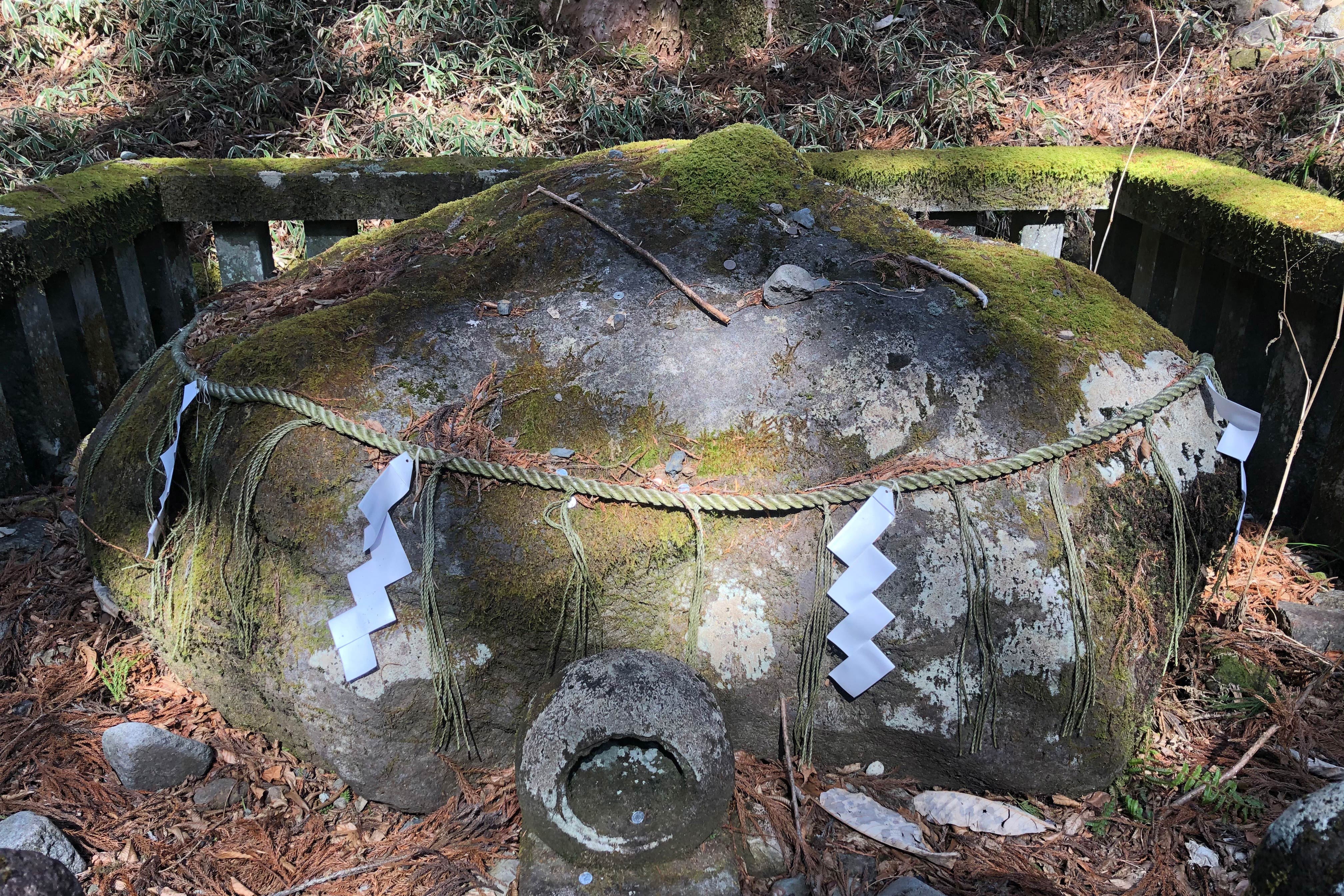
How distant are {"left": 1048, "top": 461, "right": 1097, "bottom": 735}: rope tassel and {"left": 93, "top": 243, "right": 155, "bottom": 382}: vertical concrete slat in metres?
3.95

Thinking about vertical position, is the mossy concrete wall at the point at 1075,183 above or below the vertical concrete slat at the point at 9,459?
above

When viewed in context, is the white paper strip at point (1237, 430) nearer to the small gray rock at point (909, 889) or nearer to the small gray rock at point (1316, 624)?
the small gray rock at point (1316, 624)

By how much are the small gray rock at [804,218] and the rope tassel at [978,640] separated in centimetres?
110

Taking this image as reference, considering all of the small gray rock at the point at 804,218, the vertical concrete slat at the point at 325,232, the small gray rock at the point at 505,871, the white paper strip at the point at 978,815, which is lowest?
the white paper strip at the point at 978,815

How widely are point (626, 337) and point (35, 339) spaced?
8.08ft

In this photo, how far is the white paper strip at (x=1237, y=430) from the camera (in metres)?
2.58

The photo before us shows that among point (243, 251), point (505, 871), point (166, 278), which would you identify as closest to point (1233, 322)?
point (505, 871)

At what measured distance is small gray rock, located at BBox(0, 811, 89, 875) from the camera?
2.17 m

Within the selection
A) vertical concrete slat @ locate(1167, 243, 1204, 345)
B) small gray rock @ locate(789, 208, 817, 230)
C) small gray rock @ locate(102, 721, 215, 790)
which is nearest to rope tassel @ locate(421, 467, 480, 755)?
small gray rock @ locate(102, 721, 215, 790)

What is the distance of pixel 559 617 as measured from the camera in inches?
91.8

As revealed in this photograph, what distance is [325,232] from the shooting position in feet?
14.2

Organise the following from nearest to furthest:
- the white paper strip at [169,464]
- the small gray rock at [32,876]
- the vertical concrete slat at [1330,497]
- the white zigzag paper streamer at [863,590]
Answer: the small gray rock at [32,876]
the white zigzag paper streamer at [863,590]
the white paper strip at [169,464]
the vertical concrete slat at [1330,497]

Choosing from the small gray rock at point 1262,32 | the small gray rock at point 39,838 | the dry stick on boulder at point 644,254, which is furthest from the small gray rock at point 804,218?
the small gray rock at point 1262,32

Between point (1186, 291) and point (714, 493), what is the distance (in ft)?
8.68
